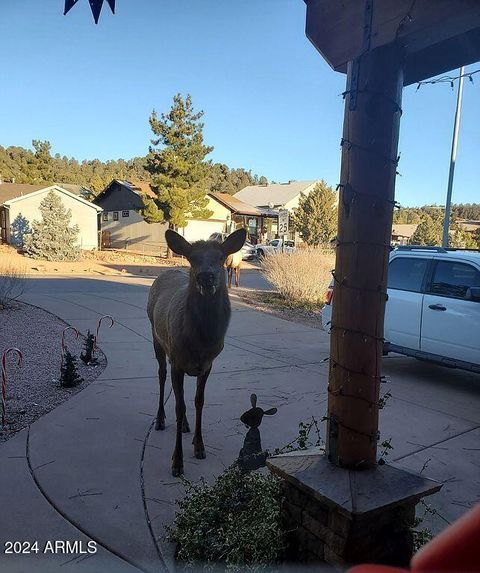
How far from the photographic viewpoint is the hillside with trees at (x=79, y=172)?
48688 mm

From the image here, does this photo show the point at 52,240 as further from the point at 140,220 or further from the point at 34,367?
the point at 34,367

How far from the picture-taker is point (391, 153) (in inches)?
79.4

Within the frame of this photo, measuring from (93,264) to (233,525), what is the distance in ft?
79.3

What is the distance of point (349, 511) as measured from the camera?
1781mm

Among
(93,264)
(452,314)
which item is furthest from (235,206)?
(452,314)

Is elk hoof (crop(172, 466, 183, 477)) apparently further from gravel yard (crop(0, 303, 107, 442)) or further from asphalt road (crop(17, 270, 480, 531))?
asphalt road (crop(17, 270, 480, 531))

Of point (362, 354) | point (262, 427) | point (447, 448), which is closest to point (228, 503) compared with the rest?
point (362, 354)

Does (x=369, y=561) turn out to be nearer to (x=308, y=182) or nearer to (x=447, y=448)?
(x=447, y=448)

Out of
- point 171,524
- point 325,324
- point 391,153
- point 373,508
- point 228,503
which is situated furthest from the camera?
point 325,324

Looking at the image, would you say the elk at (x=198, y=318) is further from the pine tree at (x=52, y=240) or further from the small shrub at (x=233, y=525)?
the pine tree at (x=52, y=240)

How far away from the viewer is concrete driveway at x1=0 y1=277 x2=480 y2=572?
275 centimetres

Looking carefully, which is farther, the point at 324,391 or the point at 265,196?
the point at 265,196

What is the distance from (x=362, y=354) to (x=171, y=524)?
1.79m

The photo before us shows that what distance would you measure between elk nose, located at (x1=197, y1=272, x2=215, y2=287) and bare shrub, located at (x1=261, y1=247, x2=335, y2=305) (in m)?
10.6
